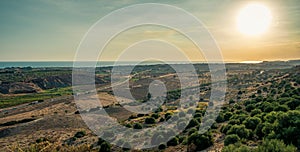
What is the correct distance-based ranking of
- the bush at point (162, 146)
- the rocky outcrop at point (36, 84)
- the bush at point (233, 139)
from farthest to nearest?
the rocky outcrop at point (36, 84) < the bush at point (162, 146) < the bush at point (233, 139)

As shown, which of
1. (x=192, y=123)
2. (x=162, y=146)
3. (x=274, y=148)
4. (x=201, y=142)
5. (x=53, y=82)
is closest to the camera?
(x=274, y=148)

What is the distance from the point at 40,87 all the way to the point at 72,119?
76.0 metres

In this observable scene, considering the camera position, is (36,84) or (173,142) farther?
(36,84)

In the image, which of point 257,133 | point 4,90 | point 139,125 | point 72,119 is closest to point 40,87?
point 4,90

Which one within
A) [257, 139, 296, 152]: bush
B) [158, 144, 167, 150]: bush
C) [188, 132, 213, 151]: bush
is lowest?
[158, 144, 167, 150]: bush

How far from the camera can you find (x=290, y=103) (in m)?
24.8

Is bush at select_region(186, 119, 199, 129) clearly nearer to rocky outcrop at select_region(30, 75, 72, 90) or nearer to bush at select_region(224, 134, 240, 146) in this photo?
bush at select_region(224, 134, 240, 146)

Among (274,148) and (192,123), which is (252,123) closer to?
(192,123)

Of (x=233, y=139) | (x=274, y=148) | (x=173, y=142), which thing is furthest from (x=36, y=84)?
(x=274, y=148)

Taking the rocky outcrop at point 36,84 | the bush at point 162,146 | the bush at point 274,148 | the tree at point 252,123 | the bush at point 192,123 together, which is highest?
the bush at point 274,148

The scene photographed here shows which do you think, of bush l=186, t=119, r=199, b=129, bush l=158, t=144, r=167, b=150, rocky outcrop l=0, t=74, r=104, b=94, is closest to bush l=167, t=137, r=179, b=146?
bush l=158, t=144, r=167, b=150

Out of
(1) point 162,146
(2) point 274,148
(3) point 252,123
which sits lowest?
(1) point 162,146

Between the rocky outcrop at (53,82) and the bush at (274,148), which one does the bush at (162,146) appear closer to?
the bush at (274,148)

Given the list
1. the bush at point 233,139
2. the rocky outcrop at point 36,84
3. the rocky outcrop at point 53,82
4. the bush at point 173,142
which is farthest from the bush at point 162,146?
the rocky outcrop at point 53,82
